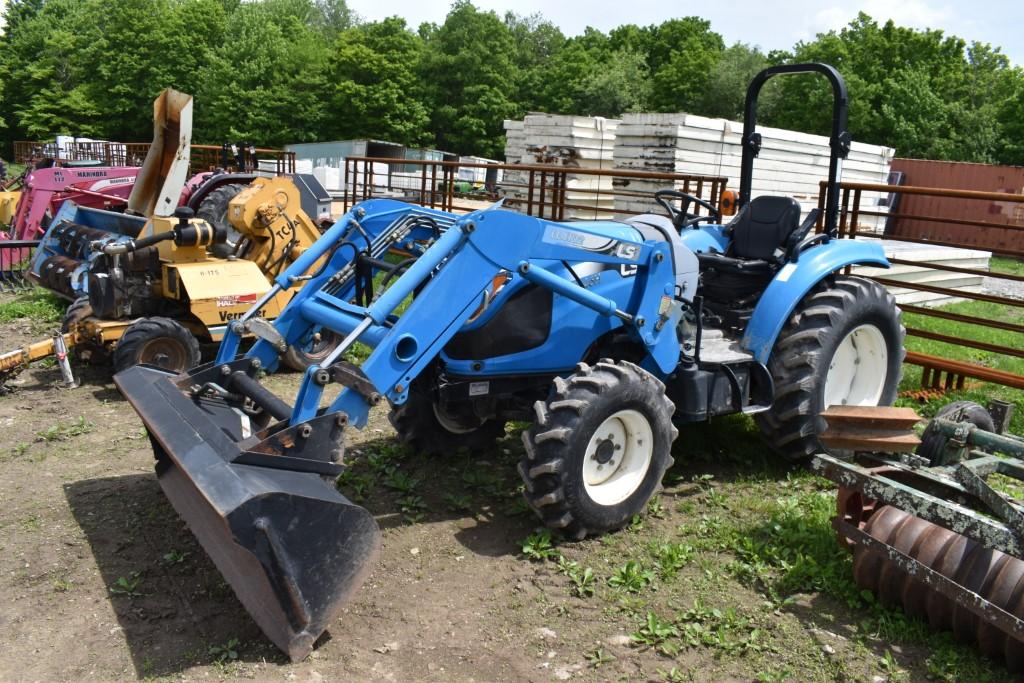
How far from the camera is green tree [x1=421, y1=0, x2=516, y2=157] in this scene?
49.9m

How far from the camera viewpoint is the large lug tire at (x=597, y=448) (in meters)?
4.34

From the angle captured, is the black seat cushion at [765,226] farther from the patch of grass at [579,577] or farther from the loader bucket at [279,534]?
the loader bucket at [279,534]

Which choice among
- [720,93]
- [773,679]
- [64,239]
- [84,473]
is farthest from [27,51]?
[773,679]

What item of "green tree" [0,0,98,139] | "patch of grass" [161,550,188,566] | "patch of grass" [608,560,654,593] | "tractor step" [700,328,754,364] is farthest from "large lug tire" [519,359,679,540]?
"green tree" [0,0,98,139]

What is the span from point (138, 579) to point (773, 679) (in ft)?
9.22

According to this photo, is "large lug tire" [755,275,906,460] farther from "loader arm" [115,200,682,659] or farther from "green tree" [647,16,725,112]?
"green tree" [647,16,725,112]

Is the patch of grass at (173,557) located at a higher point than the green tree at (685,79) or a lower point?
lower

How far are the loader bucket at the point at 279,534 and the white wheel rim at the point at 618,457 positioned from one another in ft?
4.52

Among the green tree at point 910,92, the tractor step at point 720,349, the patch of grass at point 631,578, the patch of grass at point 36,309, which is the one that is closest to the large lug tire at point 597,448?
the patch of grass at point 631,578

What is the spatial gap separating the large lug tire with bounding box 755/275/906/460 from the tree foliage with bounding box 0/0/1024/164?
127 feet

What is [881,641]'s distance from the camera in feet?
12.4

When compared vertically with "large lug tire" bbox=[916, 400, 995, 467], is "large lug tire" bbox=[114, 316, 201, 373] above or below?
below

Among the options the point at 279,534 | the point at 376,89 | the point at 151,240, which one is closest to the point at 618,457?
the point at 279,534

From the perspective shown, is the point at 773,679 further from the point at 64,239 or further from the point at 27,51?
the point at 27,51
